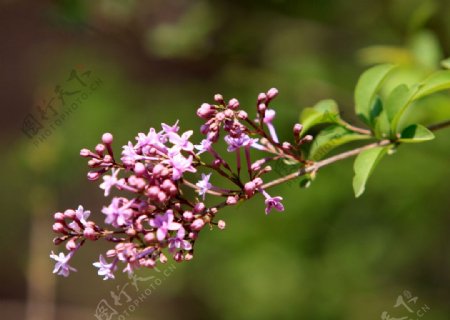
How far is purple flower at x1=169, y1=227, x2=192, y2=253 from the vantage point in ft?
6.83

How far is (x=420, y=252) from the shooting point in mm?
5484

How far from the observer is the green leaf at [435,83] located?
7.72 feet

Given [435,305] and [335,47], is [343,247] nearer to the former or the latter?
[435,305]

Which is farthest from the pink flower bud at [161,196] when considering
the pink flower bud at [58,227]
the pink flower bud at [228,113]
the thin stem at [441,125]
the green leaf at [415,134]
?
the thin stem at [441,125]

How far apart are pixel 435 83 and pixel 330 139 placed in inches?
18.6

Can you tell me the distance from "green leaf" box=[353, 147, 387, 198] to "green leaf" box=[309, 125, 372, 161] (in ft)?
0.39

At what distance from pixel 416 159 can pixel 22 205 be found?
4.45 m

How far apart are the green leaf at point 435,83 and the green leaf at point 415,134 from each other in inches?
5.2

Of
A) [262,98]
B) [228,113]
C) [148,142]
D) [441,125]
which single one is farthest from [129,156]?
[441,125]

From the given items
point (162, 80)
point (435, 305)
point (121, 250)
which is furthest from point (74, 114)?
point (121, 250)

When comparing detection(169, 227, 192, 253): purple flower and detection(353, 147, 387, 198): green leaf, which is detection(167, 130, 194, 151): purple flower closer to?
detection(169, 227, 192, 253): purple flower

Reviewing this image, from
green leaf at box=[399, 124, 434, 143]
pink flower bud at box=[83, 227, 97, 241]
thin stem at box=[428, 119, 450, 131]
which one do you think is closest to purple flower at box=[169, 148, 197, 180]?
pink flower bud at box=[83, 227, 97, 241]

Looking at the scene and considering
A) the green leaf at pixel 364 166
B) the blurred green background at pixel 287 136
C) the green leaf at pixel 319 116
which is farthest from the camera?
the blurred green background at pixel 287 136

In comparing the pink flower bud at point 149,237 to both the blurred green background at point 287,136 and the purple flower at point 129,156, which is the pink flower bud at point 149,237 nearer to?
the purple flower at point 129,156
